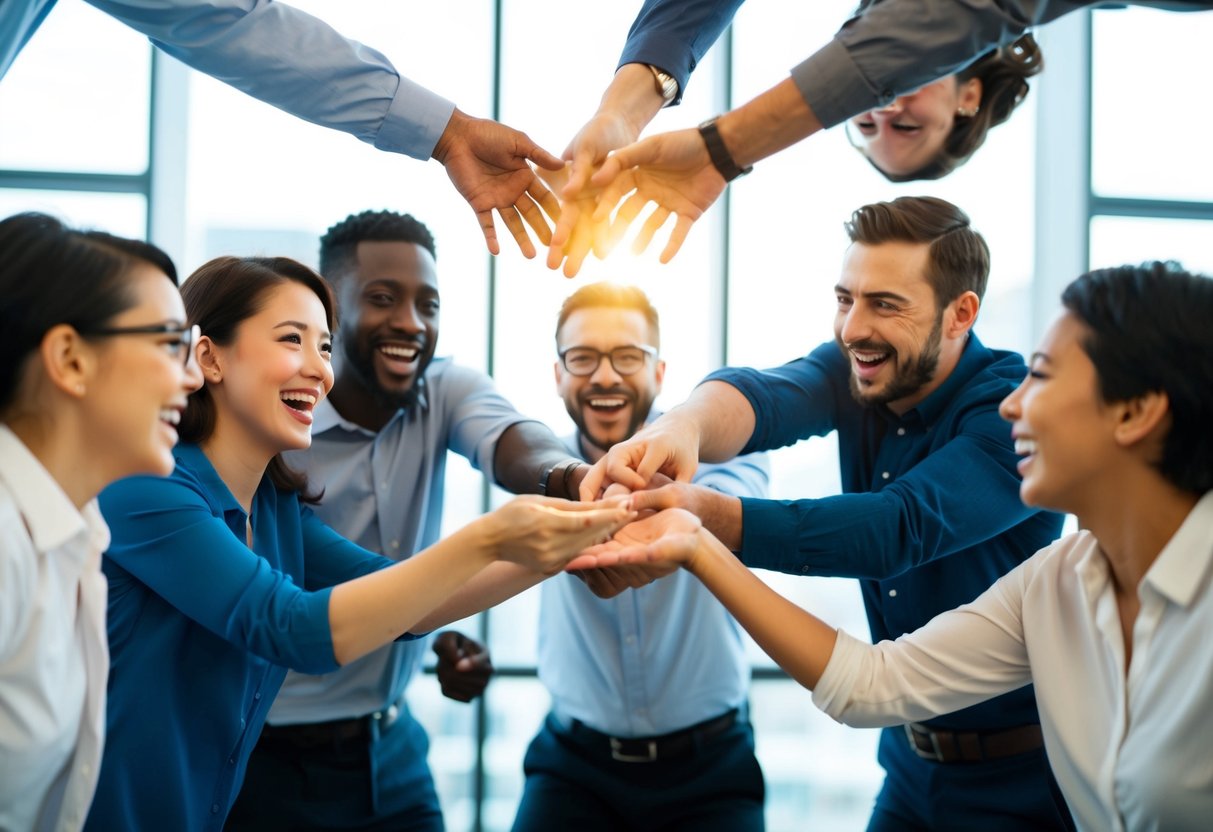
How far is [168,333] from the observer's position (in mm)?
1742

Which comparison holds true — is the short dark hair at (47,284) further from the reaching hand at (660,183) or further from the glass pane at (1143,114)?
the glass pane at (1143,114)

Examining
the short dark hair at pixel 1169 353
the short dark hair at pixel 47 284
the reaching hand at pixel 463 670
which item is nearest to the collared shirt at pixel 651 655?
the reaching hand at pixel 463 670

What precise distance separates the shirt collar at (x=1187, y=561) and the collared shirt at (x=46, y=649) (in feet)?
5.50

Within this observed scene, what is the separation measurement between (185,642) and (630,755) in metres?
1.58

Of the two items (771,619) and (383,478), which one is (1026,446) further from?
(383,478)

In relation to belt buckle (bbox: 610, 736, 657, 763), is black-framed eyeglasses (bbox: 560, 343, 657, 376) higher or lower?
higher

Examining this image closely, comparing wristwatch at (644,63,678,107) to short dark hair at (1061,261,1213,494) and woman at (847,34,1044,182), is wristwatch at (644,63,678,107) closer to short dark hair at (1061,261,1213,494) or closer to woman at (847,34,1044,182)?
woman at (847,34,1044,182)

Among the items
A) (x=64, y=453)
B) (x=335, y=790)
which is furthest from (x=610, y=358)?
(x=64, y=453)

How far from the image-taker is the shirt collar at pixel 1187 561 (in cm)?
172

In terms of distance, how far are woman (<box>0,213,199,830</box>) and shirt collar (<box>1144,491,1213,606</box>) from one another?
1.60 meters

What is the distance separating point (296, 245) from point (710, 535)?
3.36m

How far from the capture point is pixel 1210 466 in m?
1.78

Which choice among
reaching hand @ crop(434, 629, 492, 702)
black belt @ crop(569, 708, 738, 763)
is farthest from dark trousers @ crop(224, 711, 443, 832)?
black belt @ crop(569, 708, 738, 763)

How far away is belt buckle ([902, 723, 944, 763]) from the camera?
2.51 meters
